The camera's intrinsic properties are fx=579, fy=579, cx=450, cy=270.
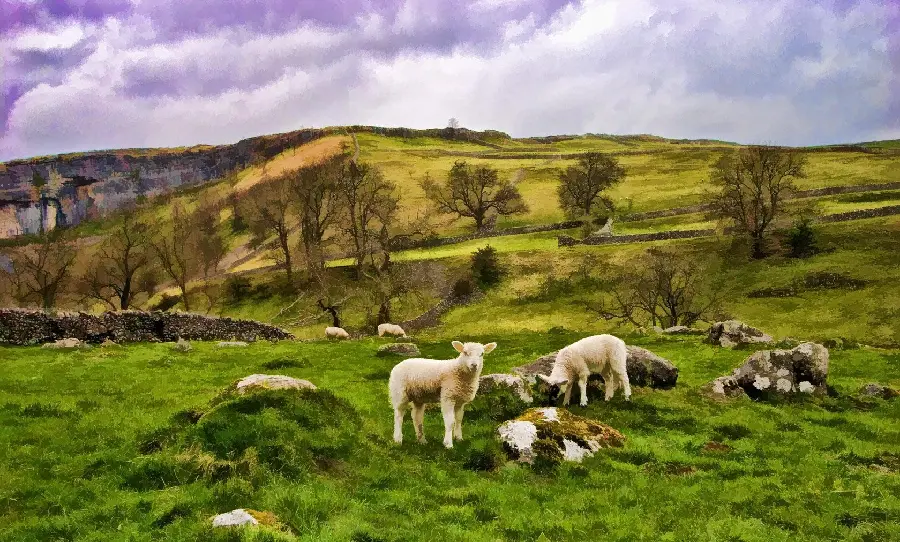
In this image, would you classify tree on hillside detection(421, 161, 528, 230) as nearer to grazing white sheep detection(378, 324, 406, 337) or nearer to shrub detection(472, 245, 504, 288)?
shrub detection(472, 245, 504, 288)

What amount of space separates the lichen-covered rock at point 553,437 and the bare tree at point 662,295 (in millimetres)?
32409

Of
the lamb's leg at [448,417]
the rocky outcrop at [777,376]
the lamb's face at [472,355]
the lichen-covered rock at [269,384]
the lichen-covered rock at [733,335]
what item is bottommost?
the lichen-covered rock at [733,335]

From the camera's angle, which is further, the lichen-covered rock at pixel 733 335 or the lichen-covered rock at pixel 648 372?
the lichen-covered rock at pixel 733 335

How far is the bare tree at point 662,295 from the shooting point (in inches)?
1886

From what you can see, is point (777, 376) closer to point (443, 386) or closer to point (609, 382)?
point (609, 382)

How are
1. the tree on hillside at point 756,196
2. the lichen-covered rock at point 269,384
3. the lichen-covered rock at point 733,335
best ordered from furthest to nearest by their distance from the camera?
1. the tree on hillside at point 756,196
2. the lichen-covered rock at point 733,335
3. the lichen-covered rock at point 269,384

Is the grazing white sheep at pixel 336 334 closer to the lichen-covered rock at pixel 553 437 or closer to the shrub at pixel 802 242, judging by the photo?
the lichen-covered rock at pixel 553 437

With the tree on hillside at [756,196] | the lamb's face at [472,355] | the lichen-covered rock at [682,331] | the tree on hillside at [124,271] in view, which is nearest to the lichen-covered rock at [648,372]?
the lamb's face at [472,355]

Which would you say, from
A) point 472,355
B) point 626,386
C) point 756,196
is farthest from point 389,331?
point 756,196

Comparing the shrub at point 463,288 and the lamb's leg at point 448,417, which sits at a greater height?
the lamb's leg at point 448,417

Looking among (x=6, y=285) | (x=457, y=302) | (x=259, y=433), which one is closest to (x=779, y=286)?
(x=457, y=302)

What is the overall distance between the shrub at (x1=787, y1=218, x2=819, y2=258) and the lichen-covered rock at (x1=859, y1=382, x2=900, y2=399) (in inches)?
1772

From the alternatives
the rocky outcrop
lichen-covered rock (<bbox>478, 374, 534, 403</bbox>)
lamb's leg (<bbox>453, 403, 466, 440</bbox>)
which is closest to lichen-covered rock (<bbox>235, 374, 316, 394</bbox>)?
lamb's leg (<bbox>453, 403, 466, 440</bbox>)

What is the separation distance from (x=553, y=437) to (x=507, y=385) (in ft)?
14.4
